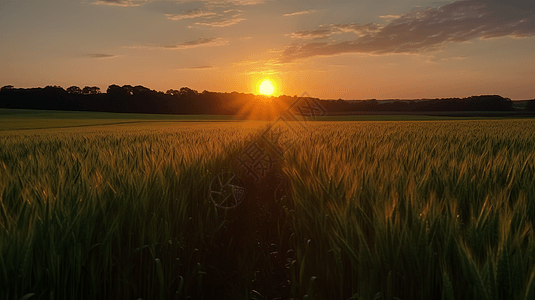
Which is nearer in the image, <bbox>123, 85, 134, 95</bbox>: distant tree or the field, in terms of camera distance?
the field

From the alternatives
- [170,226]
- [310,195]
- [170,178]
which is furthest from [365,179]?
[170,178]

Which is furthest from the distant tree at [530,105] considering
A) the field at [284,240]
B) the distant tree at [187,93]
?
the field at [284,240]

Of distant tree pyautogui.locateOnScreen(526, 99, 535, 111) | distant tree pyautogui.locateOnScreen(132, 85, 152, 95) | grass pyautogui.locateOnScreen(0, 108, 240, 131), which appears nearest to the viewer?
grass pyautogui.locateOnScreen(0, 108, 240, 131)

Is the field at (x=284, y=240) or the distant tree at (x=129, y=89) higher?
the distant tree at (x=129, y=89)

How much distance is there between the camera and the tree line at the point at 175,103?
5675 cm

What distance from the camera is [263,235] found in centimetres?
347

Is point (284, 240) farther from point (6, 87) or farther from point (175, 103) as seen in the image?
point (6, 87)

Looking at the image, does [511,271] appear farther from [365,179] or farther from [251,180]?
[251,180]

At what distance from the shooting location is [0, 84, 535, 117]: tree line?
5675 centimetres

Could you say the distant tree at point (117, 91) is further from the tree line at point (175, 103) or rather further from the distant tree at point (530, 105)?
the distant tree at point (530, 105)

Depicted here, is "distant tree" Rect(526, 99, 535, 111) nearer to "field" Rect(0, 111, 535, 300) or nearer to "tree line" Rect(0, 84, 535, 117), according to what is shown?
"tree line" Rect(0, 84, 535, 117)

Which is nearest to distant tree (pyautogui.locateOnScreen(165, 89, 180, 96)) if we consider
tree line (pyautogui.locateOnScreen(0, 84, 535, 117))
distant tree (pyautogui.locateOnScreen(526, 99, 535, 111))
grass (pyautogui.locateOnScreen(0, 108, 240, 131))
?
tree line (pyautogui.locateOnScreen(0, 84, 535, 117))

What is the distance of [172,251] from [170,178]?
2.43ft

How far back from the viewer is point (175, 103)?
6181cm
